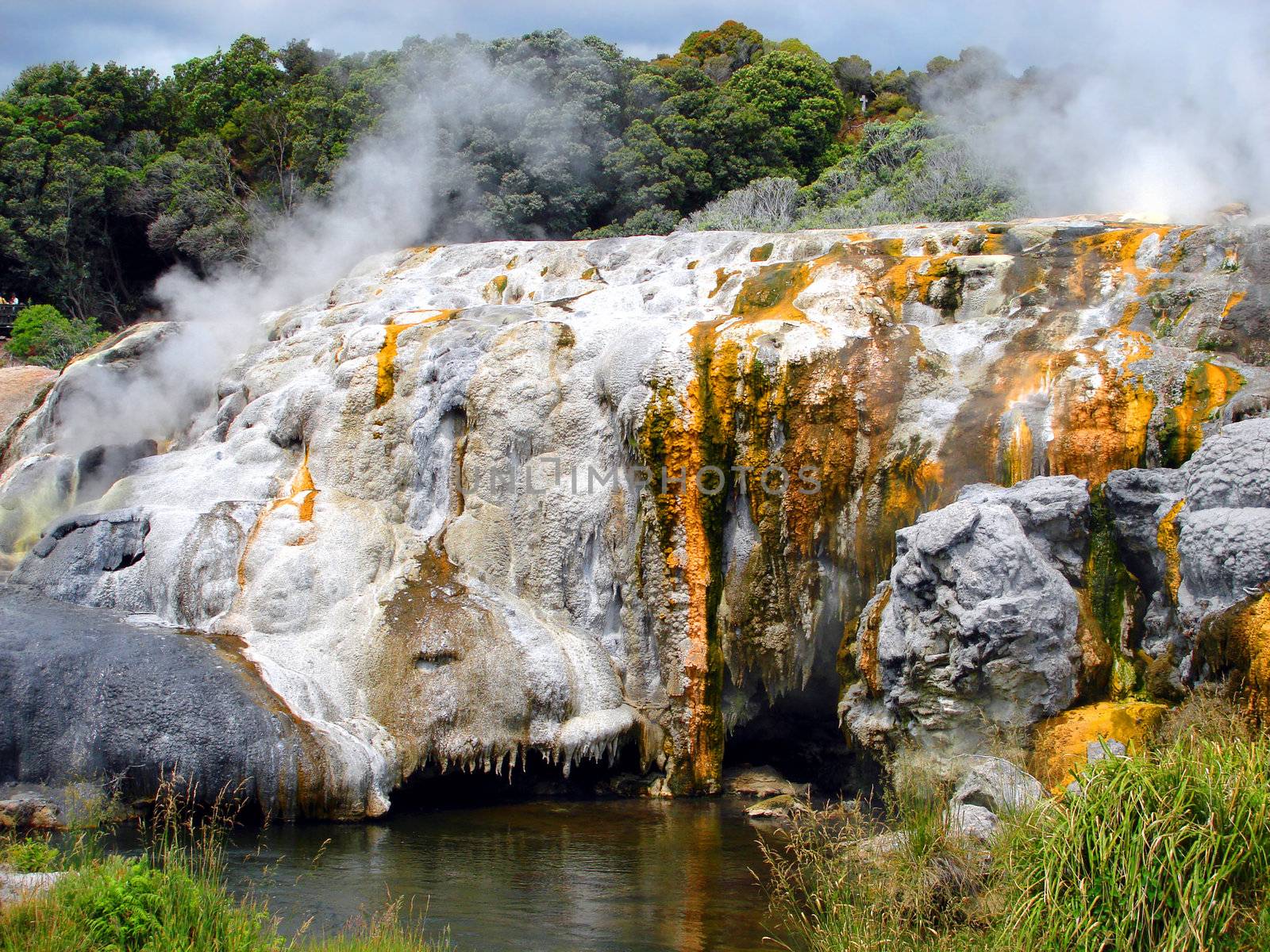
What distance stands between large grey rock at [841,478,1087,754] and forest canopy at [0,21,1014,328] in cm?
1560

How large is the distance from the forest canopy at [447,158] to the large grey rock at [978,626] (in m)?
15.6

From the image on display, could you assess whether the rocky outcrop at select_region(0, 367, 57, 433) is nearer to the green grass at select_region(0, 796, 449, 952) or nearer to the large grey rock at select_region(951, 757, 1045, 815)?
the green grass at select_region(0, 796, 449, 952)

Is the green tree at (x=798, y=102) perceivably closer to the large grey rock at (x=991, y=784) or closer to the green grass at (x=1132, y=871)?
the large grey rock at (x=991, y=784)

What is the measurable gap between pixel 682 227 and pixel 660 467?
15503 millimetres

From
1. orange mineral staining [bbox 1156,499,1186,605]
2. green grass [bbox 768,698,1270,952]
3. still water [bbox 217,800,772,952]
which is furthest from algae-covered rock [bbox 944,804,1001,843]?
orange mineral staining [bbox 1156,499,1186,605]

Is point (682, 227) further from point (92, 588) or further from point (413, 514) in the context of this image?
point (92, 588)

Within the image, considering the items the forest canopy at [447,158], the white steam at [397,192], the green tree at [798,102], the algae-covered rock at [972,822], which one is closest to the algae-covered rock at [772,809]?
the algae-covered rock at [972,822]

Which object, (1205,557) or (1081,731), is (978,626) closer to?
(1081,731)

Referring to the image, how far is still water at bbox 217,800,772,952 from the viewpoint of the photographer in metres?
8.29

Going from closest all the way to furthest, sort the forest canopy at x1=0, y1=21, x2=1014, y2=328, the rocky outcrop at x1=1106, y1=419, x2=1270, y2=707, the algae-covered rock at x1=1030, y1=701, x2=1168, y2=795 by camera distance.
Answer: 1. the rocky outcrop at x1=1106, y1=419, x2=1270, y2=707
2. the algae-covered rock at x1=1030, y1=701, x2=1168, y2=795
3. the forest canopy at x1=0, y1=21, x2=1014, y2=328

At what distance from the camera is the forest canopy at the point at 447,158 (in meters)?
28.0

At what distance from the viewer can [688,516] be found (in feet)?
44.3

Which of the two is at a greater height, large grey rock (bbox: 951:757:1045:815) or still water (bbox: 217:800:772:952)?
large grey rock (bbox: 951:757:1045:815)

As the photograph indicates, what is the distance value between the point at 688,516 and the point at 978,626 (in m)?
3.91
